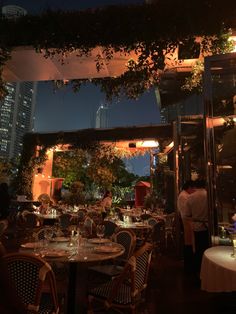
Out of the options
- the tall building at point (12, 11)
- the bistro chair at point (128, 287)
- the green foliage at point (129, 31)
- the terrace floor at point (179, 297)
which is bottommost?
the terrace floor at point (179, 297)

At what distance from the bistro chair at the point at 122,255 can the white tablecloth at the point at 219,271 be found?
1.21 m

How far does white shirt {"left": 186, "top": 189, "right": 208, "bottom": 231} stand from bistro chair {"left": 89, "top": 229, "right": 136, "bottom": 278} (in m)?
1.85

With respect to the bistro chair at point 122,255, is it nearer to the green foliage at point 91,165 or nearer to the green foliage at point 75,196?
the green foliage at point 91,165

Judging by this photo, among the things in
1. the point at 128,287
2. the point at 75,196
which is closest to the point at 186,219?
the point at 128,287

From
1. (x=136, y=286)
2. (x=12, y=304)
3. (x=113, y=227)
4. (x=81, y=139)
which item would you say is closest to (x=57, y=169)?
(x=81, y=139)

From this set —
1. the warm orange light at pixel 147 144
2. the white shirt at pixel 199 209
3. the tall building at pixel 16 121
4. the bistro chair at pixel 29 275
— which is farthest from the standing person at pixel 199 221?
the tall building at pixel 16 121

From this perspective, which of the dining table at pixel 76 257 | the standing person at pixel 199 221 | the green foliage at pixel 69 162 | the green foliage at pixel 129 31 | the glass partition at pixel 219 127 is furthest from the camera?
the green foliage at pixel 69 162

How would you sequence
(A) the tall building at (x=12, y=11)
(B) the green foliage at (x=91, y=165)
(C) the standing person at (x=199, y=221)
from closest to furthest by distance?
(A) the tall building at (x=12, y=11)
(C) the standing person at (x=199, y=221)
(B) the green foliage at (x=91, y=165)

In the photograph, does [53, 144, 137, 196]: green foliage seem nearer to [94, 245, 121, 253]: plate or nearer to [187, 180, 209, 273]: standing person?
[187, 180, 209, 273]: standing person

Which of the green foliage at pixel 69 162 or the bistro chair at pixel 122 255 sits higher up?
the green foliage at pixel 69 162

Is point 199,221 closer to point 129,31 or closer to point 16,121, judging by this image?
point 129,31

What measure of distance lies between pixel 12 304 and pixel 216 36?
4582mm

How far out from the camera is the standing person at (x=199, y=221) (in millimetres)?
5676

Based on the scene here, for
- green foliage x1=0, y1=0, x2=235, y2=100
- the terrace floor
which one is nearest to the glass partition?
green foliage x1=0, y1=0, x2=235, y2=100
